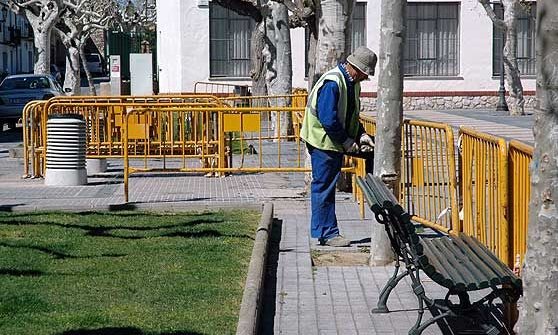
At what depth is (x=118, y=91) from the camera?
3253 centimetres

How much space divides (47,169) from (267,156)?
542 cm

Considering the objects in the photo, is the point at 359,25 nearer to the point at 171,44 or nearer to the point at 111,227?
the point at 171,44

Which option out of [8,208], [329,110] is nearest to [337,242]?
[329,110]

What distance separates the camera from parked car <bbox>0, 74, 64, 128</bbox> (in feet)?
106

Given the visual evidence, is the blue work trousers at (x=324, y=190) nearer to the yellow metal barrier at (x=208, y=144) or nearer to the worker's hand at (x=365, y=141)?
the worker's hand at (x=365, y=141)

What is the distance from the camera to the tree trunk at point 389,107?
31.5 ft

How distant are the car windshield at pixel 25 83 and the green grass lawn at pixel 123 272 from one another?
2082 cm

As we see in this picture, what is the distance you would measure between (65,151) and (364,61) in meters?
6.99

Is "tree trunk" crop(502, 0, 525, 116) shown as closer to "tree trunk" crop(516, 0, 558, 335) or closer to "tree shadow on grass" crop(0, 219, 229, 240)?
"tree shadow on grass" crop(0, 219, 229, 240)

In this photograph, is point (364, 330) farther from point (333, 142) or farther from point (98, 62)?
point (98, 62)

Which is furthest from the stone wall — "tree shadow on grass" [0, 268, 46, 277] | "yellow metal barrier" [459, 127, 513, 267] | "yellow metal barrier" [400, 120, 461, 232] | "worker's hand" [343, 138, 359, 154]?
"tree shadow on grass" [0, 268, 46, 277]

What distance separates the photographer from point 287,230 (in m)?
12.2

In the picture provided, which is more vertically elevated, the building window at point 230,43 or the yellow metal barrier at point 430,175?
the building window at point 230,43

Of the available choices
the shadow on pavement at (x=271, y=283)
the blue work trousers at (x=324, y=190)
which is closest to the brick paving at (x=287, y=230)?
the shadow on pavement at (x=271, y=283)
